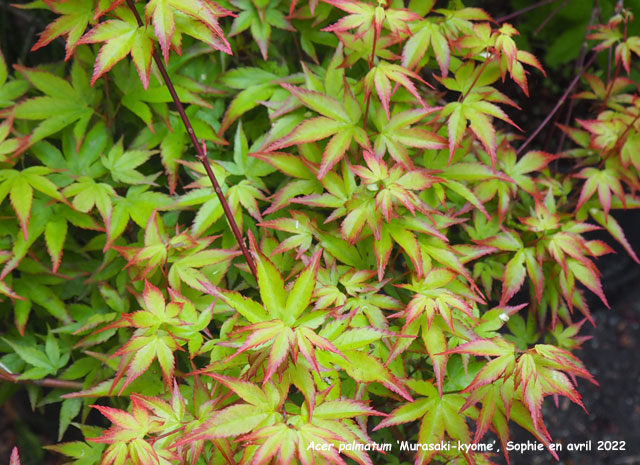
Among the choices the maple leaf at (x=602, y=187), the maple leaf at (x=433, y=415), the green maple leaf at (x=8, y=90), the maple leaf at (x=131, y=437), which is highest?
the green maple leaf at (x=8, y=90)

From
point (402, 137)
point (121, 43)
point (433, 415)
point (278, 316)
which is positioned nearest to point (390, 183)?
point (402, 137)

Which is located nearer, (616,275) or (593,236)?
(593,236)

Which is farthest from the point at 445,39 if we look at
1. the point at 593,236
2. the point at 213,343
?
the point at 593,236

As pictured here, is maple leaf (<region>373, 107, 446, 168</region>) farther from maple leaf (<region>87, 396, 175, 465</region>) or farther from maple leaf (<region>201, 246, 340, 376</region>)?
maple leaf (<region>87, 396, 175, 465</region>)

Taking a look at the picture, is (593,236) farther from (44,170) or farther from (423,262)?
(44,170)

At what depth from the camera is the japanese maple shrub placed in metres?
1.08

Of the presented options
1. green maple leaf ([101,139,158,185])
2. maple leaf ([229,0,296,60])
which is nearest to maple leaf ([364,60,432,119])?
maple leaf ([229,0,296,60])

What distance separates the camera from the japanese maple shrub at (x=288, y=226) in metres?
1.08

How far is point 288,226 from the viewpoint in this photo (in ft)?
4.29

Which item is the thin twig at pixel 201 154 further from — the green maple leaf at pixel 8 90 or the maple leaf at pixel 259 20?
the green maple leaf at pixel 8 90

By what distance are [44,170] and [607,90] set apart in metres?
1.57

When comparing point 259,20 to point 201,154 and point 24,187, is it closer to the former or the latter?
point 201,154

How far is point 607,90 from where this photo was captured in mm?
1658

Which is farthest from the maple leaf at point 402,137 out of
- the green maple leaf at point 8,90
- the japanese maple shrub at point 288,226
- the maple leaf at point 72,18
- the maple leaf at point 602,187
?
the green maple leaf at point 8,90
